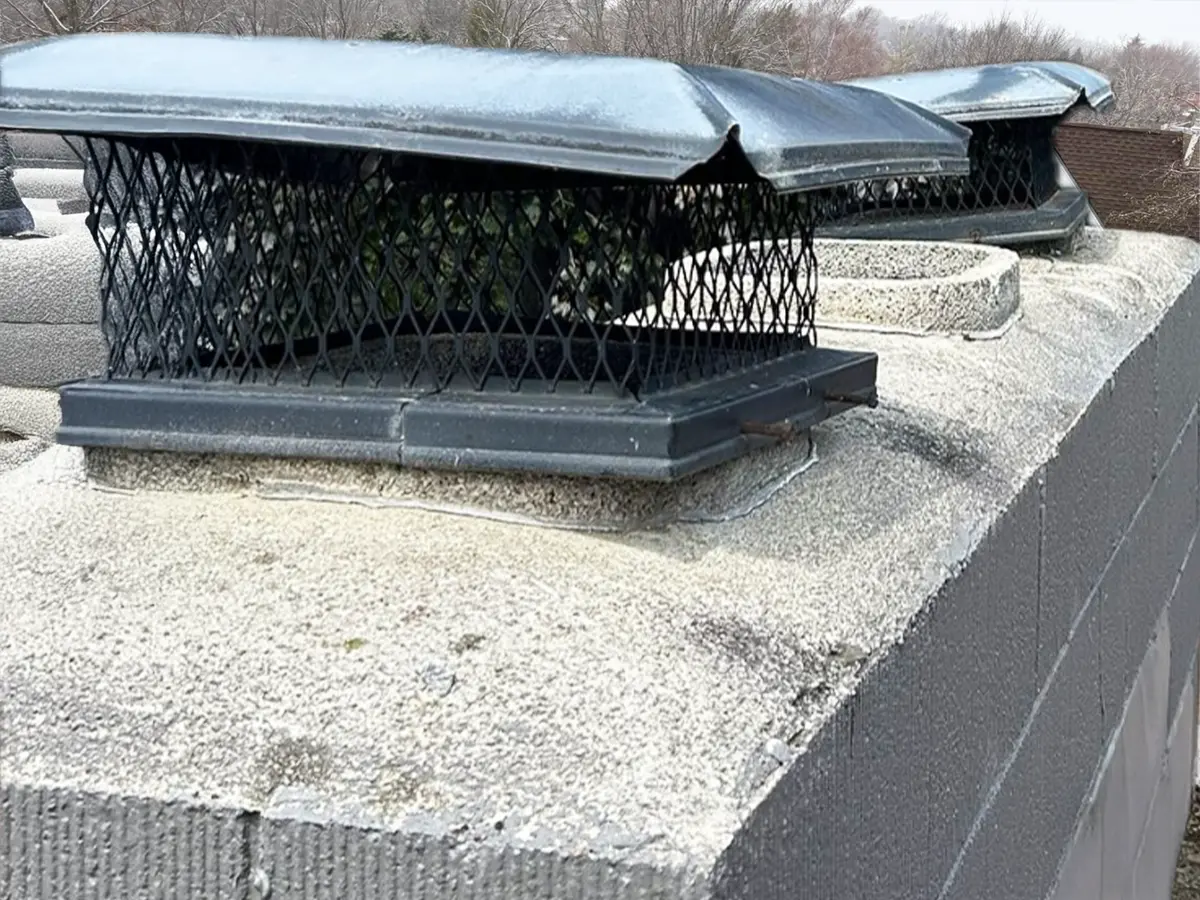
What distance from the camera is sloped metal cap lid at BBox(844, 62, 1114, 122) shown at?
5.70m

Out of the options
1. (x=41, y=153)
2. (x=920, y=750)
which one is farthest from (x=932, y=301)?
(x=41, y=153)

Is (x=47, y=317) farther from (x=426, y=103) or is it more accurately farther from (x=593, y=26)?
(x=593, y=26)

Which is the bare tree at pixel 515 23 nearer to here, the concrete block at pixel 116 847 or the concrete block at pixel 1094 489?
the concrete block at pixel 1094 489

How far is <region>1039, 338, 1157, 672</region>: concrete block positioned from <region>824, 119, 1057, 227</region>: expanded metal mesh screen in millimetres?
1262

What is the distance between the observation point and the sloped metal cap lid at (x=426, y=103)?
6.52 feet

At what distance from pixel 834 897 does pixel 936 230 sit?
4.24 meters

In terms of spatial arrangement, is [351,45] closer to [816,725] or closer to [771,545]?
[771,545]

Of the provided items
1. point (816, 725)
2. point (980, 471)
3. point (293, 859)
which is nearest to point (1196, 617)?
point (980, 471)

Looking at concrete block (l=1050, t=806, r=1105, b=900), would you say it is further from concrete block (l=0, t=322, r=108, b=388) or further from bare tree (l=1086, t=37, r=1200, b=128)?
bare tree (l=1086, t=37, r=1200, b=128)

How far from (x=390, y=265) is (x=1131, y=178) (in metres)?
15.4

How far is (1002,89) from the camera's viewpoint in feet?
19.2

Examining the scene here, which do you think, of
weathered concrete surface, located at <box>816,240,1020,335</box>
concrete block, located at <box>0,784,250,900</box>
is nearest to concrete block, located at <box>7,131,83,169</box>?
weathered concrete surface, located at <box>816,240,1020,335</box>

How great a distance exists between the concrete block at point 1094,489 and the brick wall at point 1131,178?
464 inches

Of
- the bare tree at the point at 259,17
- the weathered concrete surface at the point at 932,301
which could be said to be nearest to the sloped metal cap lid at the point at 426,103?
the weathered concrete surface at the point at 932,301
